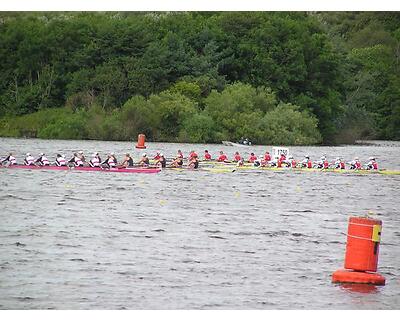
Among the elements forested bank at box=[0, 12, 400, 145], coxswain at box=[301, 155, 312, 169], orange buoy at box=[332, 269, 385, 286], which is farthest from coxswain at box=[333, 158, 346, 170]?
orange buoy at box=[332, 269, 385, 286]

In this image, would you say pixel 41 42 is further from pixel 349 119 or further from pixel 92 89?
pixel 349 119

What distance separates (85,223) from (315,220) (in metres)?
2.56

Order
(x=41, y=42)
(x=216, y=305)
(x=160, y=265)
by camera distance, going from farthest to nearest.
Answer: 1. (x=41, y=42)
2. (x=160, y=265)
3. (x=216, y=305)

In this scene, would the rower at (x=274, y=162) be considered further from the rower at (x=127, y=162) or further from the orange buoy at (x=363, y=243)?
the orange buoy at (x=363, y=243)

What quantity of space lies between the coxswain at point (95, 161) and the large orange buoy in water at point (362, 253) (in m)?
4.01

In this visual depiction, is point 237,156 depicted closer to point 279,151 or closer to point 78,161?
point 279,151

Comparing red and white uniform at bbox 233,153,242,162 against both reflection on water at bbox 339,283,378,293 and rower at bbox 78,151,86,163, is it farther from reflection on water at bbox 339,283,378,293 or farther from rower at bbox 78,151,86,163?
reflection on water at bbox 339,283,378,293

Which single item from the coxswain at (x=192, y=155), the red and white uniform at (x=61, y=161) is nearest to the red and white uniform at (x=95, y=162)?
the red and white uniform at (x=61, y=161)

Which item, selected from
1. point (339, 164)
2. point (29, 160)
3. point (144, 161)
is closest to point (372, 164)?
point (339, 164)

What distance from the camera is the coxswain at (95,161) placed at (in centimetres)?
1291

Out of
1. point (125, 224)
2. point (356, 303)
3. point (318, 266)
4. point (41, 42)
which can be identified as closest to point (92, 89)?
point (41, 42)

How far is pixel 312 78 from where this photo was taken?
12062 mm

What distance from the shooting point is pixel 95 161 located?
516 inches

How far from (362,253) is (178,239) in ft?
8.02
